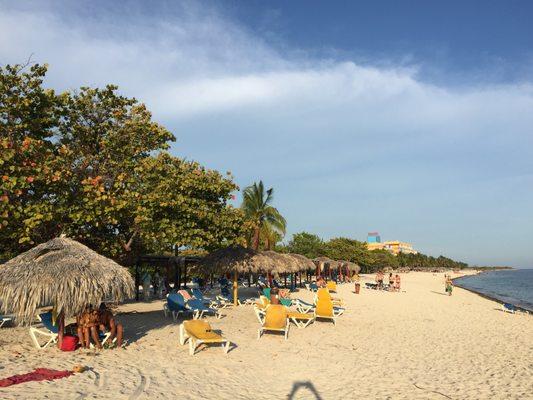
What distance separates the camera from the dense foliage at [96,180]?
963 centimetres

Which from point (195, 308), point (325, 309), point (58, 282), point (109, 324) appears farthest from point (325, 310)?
point (58, 282)

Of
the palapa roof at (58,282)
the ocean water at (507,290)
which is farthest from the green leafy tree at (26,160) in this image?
the ocean water at (507,290)

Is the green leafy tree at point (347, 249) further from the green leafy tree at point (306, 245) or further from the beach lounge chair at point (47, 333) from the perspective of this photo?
the beach lounge chair at point (47, 333)

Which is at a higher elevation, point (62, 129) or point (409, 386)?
point (62, 129)

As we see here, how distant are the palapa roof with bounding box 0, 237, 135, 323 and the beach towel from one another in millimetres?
1536

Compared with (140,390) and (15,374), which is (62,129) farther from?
(140,390)

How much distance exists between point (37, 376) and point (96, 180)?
5745mm

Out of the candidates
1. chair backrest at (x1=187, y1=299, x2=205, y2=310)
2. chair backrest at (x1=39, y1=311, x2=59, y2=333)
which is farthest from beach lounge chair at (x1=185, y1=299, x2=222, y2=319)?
chair backrest at (x1=39, y1=311, x2=59, y2=333)

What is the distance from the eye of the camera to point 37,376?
587 cm

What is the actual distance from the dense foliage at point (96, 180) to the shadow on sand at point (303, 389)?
6569mm

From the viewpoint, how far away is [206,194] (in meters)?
16.1

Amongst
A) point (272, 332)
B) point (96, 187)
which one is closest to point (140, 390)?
point (272, 332)

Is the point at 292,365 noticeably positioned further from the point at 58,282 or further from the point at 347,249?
the point at 347,249

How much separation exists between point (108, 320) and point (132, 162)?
616 cm
